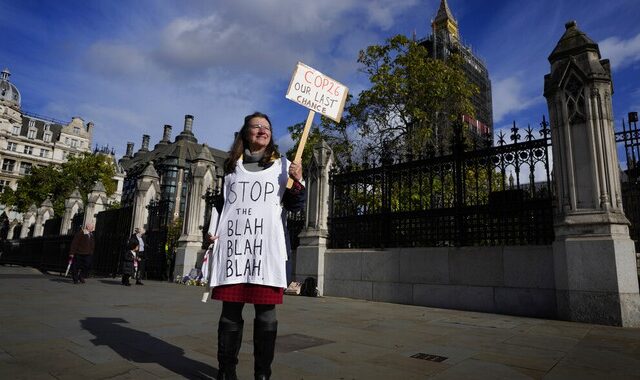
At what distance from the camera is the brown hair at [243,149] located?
9.87ft

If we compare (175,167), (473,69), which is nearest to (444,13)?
(473,69)

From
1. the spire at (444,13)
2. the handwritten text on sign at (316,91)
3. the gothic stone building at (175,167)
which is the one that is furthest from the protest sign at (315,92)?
the spire at (444,13)

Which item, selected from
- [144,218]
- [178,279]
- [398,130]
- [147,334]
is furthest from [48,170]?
[147,334]

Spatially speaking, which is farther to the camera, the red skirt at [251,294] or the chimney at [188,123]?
the chimney at [188,123]

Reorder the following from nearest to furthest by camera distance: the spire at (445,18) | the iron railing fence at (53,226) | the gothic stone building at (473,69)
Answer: the iron railing fence at (53,226) → the gothic stone building at (473,69) → the spire at (445,18)

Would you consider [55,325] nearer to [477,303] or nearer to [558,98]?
[477,303]

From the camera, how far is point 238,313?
266 centimetres

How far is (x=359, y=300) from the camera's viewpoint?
894 centimetres

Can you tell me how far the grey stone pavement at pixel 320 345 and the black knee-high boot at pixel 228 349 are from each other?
1.30 feet

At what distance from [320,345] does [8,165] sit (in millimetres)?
85301

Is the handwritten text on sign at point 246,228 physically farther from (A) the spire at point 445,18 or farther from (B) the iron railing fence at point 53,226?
(A) the spire at point 445,18

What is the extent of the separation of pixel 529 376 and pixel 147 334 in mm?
3779

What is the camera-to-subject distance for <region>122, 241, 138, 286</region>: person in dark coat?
11.3 meters

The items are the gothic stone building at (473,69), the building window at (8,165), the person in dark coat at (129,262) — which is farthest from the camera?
the building window at (8,165)
